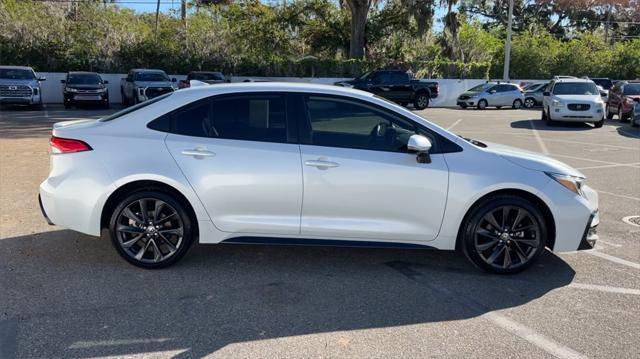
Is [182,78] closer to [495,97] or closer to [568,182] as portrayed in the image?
[495,97]

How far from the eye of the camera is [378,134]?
5.00m

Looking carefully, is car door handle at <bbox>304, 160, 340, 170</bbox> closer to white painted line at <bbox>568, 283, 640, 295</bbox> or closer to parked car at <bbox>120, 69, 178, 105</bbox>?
white painted line at <bbox>568, 283, 640, 295</bbox>

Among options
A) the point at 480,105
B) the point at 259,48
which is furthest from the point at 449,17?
the point at 259,48

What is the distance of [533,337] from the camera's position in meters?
3.96

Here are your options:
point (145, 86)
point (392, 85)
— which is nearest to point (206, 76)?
point (145, 86)

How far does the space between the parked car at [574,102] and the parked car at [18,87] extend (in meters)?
19.6

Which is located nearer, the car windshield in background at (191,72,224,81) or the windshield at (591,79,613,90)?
the car windshield in background at (191,72,224,81)

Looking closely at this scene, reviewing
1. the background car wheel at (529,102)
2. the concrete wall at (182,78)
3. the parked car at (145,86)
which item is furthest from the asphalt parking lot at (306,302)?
the background car wheel at (529,102)

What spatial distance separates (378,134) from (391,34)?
33.3 meters

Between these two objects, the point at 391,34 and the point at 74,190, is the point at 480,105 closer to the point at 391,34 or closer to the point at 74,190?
the point at 391,34

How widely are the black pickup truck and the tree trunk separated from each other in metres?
5.97

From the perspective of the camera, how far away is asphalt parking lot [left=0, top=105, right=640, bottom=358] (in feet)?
12.3

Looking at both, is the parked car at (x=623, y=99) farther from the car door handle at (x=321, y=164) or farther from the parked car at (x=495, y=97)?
the car door handle at (x=321, y=164)

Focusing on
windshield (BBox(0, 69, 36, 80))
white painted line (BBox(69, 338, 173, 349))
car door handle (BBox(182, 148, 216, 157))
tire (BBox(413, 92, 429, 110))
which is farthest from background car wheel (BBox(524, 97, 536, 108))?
white painted line (BBox(69, 338, 173, 349))
